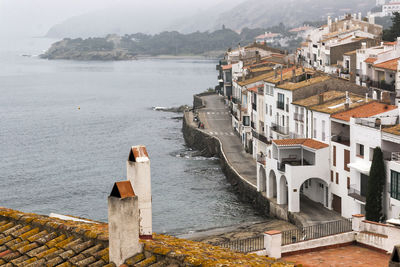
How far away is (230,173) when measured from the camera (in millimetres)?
54000

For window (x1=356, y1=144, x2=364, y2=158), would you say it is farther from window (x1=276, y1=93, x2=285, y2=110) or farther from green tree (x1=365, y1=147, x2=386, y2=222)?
window (x1=276, y1=93, x2=285, y2=110)

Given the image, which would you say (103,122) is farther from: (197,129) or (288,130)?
(288,130)

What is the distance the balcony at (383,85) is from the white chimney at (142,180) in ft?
137

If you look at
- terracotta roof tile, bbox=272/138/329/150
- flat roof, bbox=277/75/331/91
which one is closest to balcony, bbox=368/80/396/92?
flat roof, bbox=277/75/331/91

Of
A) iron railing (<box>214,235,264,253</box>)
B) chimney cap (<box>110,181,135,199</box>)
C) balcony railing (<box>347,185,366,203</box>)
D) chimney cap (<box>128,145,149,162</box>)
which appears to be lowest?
iron railing (<box>214,235,264,253</box>)

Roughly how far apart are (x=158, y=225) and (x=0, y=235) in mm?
32113

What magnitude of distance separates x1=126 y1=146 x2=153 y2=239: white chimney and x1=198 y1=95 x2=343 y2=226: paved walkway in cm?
2729

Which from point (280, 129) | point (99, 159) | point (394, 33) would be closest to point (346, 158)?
point (280, 129)

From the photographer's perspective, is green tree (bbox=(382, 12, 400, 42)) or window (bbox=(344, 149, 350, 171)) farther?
green tree (bbox=(382, 12, 400, 42))

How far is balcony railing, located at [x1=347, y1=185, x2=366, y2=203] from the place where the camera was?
35316 millimetres

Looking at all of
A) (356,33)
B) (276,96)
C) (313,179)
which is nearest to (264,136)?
(276,96)

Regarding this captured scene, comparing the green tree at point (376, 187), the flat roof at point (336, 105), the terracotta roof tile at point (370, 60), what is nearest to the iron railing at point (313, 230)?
the green tree at point (376, 187)

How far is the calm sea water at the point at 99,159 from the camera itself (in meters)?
47.8

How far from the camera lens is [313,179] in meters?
41.5
